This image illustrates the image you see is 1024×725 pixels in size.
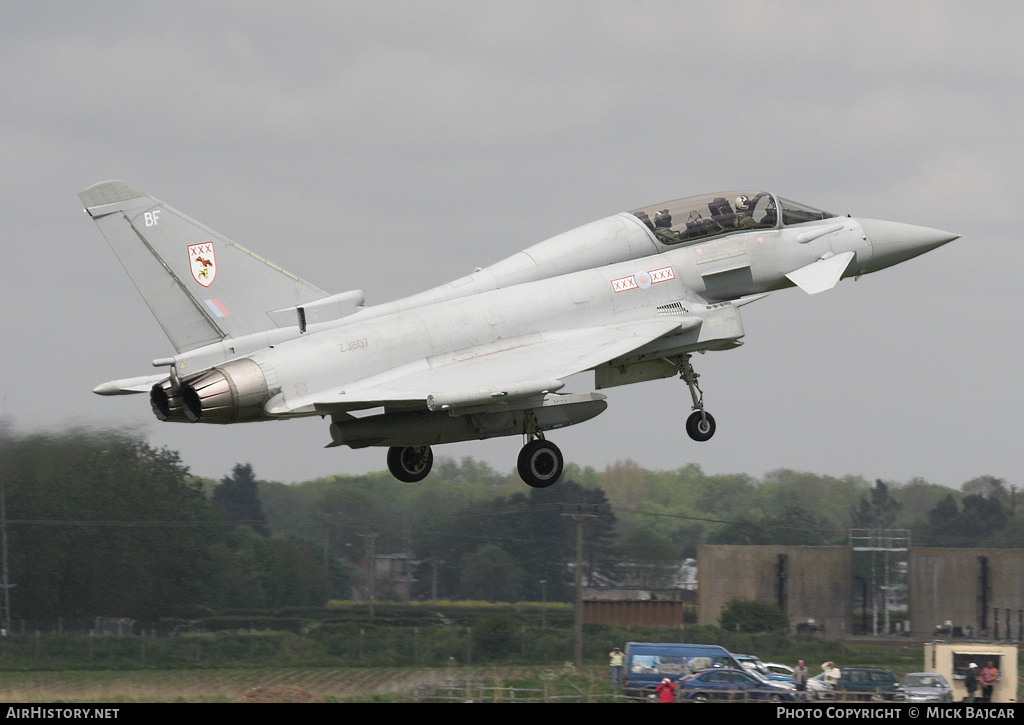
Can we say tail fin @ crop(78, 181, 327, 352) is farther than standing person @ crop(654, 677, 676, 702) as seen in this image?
No

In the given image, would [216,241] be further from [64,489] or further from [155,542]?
[155,542]

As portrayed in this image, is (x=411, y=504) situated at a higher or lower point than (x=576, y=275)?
lower

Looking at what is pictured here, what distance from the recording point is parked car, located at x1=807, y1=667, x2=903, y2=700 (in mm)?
27609

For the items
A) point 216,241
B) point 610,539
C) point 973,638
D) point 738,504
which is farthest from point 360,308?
point 738,504

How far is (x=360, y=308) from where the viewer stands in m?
18.3

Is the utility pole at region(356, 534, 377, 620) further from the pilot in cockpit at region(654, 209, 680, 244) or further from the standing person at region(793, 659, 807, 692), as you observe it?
the pilot in cockpit at region(654, 209, 680, 244)

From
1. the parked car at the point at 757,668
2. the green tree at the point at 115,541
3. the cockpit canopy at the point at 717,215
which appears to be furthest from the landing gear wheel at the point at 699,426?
the green tree at the point at 115,541

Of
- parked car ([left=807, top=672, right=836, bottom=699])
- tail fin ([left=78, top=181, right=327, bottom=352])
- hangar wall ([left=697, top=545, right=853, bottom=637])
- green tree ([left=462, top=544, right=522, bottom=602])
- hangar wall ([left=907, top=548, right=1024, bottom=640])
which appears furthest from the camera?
A: hangar wall ([left=907, top=548, right=1024, bottom=640])

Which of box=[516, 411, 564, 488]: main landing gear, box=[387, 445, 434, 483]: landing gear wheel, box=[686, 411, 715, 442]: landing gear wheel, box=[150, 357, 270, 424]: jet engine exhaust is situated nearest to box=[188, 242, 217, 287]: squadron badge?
box=[150, 357, 270, 424]: jet engine exhaust

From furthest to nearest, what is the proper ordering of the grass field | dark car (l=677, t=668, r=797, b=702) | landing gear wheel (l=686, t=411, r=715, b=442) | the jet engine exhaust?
the grass field < dark car (l=677, t=668, r=797, b=702) < landing gear wheel (l=686, t=411, r=715, b=442) < the jet engine exhaust

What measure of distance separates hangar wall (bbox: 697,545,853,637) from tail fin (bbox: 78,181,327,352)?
2369 centimetres

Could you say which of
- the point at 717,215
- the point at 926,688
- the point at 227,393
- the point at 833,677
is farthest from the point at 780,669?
the point at 227,393

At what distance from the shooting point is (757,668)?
30.7m
